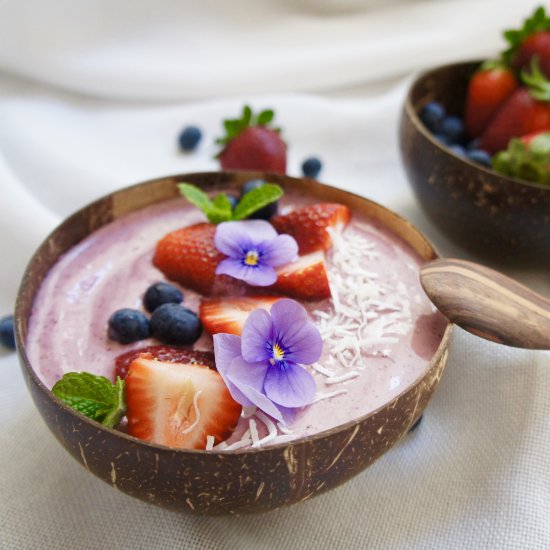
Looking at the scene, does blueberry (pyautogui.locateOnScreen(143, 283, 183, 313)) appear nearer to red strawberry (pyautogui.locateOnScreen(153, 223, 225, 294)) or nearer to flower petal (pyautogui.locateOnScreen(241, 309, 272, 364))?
red strawberry (pyautogui.locateOnScreen(153, 223, 225, 294))

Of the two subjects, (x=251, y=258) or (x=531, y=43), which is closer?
(x=251, y=258)

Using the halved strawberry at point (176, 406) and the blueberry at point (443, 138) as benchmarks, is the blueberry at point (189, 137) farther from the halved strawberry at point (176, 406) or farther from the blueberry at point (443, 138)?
the halved strawberry at point (176, 406)

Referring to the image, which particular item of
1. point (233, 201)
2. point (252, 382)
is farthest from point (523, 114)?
point (252, 382)

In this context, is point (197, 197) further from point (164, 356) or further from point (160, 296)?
point (164, 356)

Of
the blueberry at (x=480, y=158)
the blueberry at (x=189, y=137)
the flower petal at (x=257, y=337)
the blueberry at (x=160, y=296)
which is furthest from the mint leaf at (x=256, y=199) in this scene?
the blueberry at (x=189, y=137)

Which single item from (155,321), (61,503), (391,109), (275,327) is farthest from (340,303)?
(391,109)

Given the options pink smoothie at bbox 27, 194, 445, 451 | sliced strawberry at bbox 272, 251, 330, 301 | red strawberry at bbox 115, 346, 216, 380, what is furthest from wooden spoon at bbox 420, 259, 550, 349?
red strawberry at bbox 115, 346, 216, 380
